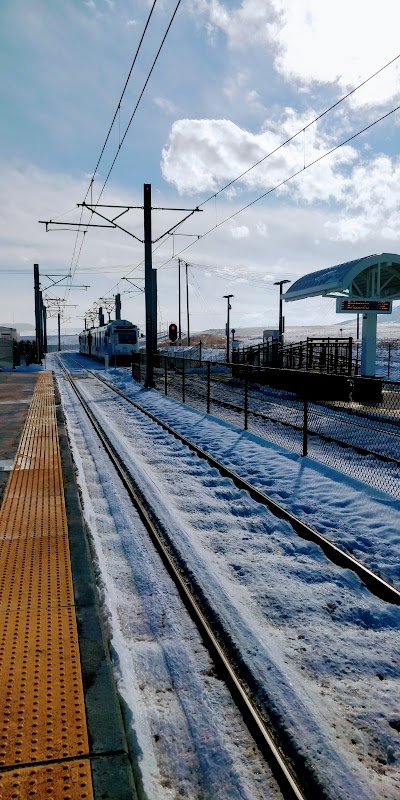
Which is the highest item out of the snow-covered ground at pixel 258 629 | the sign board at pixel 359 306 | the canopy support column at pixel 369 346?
the sign board at pixel 359 306

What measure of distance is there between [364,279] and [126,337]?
20.7 m

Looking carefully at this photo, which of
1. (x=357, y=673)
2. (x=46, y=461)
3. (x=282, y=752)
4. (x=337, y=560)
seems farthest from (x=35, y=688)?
(x=46, y=461)

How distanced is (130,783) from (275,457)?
725 cm

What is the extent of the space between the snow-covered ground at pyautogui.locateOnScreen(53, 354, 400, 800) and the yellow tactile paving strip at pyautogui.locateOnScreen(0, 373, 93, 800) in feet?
1.09

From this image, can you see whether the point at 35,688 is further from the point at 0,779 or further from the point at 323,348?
the point at 323,348

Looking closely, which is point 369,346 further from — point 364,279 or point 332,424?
point 332,424

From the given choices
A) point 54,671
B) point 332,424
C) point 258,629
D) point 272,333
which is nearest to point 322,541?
point 258,629

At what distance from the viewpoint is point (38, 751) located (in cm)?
271

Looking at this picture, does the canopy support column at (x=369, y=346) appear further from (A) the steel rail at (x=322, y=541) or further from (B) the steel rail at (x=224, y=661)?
(B) the steel rail at (x=224, y=661)

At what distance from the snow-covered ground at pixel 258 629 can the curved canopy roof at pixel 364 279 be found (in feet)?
47.0

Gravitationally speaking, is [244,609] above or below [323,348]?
below

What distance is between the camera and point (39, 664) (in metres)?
3.39

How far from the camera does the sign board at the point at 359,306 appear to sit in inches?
819

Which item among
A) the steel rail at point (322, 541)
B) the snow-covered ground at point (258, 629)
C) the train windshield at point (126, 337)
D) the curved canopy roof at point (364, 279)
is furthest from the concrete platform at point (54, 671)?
the train windshield at point (126, 337)
